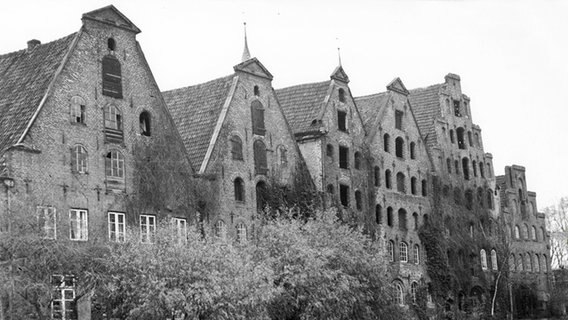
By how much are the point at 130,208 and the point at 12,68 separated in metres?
9.15

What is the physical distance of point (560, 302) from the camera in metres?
Result: 86.2

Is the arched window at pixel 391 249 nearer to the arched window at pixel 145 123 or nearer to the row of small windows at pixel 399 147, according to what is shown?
the row of small windows at pixel 399 147

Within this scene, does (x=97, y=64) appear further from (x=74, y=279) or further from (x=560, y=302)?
(x=560, y=302)

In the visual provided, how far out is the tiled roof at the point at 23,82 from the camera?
153 ft

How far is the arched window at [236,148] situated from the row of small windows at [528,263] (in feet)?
114

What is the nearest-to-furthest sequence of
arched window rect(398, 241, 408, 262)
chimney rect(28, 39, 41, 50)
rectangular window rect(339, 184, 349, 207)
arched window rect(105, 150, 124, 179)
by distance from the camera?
arched window rect(105, 150, 124, 179), chimney rect(28, 39, 41, 50), rectangular window rect(339, 184, 349, 207), arched window rect(398, 241, 408, 262)

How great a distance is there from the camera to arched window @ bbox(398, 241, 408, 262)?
70562 mm

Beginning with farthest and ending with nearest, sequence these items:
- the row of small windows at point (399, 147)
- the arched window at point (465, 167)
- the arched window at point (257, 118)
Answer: the arched window at point (465, 167) → the row of small windows at point (399, 147) → the arched window at point (257, 118)

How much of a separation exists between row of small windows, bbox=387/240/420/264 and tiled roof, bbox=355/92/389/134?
7.75 metres

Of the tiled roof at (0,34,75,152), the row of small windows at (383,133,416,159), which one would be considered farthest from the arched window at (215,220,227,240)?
the row of small windows at (383,133,416,159)

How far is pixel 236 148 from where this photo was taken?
2244 inches

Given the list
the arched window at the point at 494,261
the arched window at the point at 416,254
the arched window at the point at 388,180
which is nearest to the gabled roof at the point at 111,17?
the arched window at the point at 388,180

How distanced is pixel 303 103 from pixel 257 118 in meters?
8.06

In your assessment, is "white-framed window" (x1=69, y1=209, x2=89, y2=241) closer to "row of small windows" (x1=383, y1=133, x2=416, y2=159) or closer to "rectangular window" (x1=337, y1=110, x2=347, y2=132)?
"rectangular window" (x1=337, y1=110, x2=347, y2=132)
